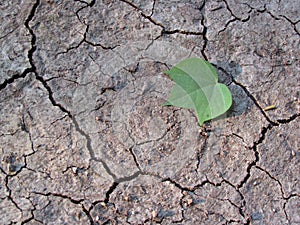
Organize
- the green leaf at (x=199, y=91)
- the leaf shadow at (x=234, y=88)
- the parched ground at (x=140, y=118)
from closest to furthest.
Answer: the parched ground at (x=140, y=118), the green leaf at (x=199, y=91), the leaf shadow at (x=234, y=88)

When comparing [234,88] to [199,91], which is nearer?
[199,91]

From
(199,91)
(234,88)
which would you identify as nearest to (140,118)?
(199,91)

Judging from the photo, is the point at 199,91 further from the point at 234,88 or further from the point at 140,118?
the point at 140,118

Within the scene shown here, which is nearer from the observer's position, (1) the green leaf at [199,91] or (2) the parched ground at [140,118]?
(2) the parched ground at [140,118]

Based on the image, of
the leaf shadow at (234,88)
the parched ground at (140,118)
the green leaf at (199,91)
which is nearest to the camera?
the parched ground at (140,118)

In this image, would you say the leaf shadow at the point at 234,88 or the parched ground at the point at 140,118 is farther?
the leaf shadow at the point at 234,88

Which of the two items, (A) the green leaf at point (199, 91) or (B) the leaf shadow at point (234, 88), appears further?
(B) the leaf shadow at point (234, 88)
